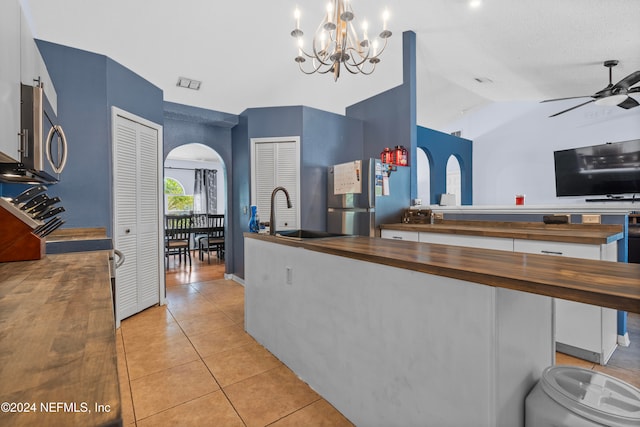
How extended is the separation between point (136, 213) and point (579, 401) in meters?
3.66

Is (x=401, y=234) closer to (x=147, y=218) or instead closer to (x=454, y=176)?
(x=147, y=218)

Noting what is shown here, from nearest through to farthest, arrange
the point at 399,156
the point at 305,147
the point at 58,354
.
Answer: the point at 58,354
the point at 399,156
the point at 305,147

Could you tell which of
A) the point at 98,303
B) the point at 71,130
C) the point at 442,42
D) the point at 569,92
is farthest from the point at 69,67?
the point at 569,92

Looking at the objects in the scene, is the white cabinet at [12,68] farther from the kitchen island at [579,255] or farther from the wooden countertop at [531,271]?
the kitchen island at [579,255]

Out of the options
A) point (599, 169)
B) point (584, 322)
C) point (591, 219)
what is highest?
point (599, 169)

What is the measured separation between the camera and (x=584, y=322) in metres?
2.06

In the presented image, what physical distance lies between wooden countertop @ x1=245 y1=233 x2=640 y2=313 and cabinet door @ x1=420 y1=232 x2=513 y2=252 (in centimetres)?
114

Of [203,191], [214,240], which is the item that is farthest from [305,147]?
[203,191]

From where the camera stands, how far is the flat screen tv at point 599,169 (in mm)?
4799

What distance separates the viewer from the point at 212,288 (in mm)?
4254

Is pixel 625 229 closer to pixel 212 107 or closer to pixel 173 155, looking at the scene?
pixel 212 107

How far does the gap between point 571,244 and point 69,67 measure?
4345mm

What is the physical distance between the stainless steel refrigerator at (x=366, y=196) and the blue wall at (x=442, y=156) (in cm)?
249

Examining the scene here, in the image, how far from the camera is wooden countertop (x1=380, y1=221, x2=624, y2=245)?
198 cm
